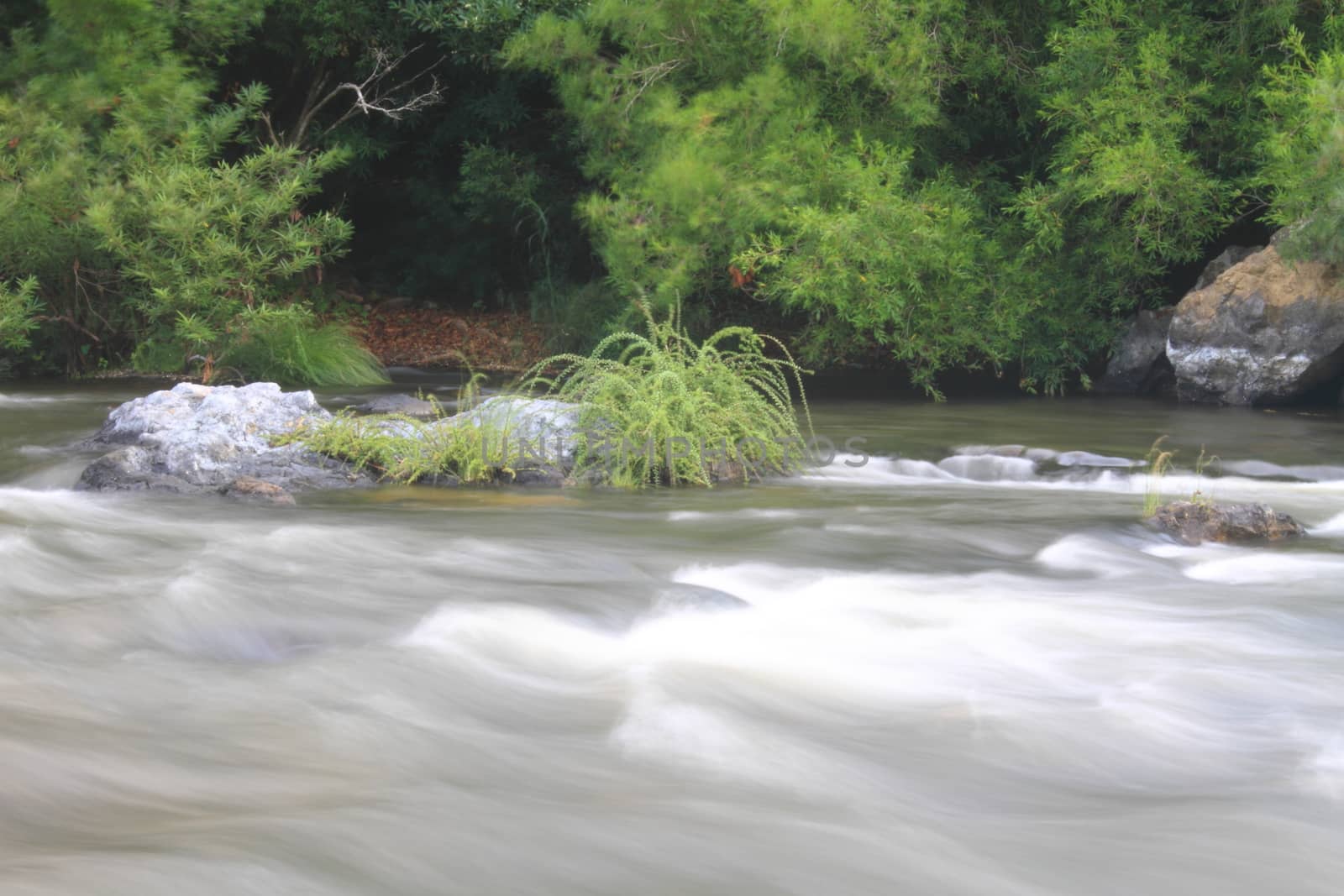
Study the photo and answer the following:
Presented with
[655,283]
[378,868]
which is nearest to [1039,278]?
[655,283]

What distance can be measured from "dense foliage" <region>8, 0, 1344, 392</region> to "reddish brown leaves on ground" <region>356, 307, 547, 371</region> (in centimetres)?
127

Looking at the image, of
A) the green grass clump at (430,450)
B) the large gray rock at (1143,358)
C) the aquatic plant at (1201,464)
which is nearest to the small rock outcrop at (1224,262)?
the large gray rock at (1143,358)

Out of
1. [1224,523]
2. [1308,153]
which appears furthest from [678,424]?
[1308,153]

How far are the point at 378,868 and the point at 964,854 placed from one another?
107 cm

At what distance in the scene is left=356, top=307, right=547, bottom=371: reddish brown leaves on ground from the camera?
13.6 m

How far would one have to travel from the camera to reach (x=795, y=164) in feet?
33.7

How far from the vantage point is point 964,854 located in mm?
2547

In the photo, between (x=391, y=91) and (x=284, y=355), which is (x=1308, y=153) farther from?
(x=391, y=91)

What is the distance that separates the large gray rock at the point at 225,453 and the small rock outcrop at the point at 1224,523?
11.7 ft

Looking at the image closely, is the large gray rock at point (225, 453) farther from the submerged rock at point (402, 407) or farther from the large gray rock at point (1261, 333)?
the large gray rock at point (1261, 333)

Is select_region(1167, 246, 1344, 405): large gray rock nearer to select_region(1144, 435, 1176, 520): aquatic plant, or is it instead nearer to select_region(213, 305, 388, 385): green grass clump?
select_region(1144, 435, 1176, 520): aquatic plant

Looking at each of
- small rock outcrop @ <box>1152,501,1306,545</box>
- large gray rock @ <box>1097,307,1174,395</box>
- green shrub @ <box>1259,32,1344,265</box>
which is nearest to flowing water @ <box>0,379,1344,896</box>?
small rock outcrop @ <box>1152,501,1306,545</box>

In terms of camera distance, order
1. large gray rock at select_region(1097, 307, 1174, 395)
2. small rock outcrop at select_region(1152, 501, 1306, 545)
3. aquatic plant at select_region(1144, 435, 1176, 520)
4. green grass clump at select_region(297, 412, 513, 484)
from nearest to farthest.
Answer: small rock outcrop at select_region(1152, 501, 1306, 545) → aquatic plant at select_region(1144, 435, 1176, 520) → green grass clump at select_region(297, 412, 513, 484) → large gray rock at select_region(1097, 307, 1174, 395)

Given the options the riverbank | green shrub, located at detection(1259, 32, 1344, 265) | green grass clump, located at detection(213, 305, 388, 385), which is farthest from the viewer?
→ the riverbank
